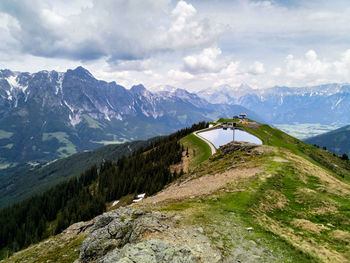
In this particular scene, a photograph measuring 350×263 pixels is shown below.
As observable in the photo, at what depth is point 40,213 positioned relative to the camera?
123 m

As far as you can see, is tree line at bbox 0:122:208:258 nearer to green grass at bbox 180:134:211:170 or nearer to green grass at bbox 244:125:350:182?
green grass at bbox 180:134:211:170

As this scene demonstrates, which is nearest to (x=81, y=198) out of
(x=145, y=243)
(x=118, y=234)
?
(x=118, y=234)

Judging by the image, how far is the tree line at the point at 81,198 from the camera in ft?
289

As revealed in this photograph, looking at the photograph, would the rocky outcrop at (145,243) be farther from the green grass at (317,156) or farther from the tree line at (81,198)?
the tree line at (81,198)

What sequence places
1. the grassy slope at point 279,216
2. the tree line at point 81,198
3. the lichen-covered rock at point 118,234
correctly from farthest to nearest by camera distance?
the tree line at point 81,198 < the grassy slope at point 279,216 < the lichen-covered rock at point 118,234

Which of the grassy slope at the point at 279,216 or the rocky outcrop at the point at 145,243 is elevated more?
the rocky outcrop at the point at 145,243

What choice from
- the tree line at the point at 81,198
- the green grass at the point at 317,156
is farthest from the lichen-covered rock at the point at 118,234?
the tree line at the point at 81,198

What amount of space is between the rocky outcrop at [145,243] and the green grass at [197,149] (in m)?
63.8

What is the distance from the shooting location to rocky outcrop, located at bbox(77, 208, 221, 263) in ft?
44.7

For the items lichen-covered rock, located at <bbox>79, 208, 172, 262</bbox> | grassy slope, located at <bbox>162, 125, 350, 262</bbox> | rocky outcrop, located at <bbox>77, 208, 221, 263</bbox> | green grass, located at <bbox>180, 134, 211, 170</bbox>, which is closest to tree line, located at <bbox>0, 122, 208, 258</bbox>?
green grass, located at <bbox>180, 134, 211, 170</bbox>

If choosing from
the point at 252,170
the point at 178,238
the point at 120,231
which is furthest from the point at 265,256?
the point at 252,170

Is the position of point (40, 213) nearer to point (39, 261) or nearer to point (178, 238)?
point (39, 261)

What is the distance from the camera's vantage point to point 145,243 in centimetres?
1449

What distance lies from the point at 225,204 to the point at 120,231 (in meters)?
13.3
